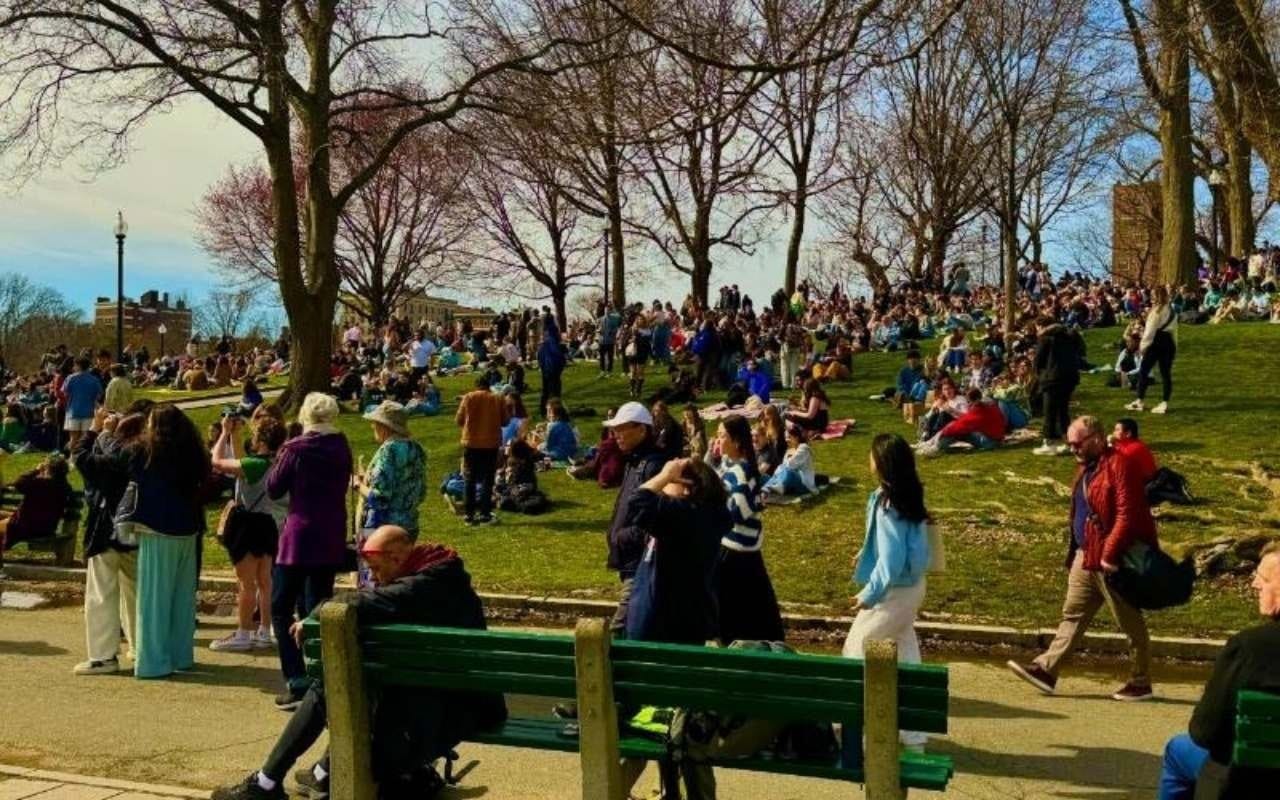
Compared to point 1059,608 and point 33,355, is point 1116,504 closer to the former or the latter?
point 1059,608

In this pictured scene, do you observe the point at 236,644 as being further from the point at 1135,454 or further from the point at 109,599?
the point at 1135,454

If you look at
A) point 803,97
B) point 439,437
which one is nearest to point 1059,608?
point 803,97

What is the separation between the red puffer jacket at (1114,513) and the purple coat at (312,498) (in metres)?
4.63

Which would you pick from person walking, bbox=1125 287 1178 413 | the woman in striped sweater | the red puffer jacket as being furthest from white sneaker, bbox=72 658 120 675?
person walking, bbox=1125 287 1178 413

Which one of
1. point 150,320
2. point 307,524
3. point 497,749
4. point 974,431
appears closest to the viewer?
point 497,749

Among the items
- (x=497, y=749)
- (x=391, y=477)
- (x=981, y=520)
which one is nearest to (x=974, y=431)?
(x=981, y=520)

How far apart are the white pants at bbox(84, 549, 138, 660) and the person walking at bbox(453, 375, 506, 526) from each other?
6557 millimetres

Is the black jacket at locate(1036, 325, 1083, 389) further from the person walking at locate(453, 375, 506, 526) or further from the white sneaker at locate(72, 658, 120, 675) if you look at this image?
the white sneaker at locate(72, 658, 120, 675)

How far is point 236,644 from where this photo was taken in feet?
29.7

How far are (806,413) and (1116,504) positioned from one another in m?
11.6

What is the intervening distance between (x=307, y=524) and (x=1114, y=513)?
16.1 ft

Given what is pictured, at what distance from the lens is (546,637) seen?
180 inches

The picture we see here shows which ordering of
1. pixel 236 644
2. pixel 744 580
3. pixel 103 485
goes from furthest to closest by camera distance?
1. pixel 236 644
2. pixel 103 485
3. pixel 744 580

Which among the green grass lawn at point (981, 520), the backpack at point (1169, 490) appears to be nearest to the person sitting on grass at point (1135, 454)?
the green grass lawn at point (981, 520)
